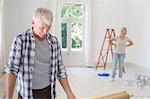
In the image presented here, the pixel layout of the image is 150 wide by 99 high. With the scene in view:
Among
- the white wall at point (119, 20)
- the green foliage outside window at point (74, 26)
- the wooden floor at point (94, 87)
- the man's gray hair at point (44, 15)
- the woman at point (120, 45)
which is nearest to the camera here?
the man's gray hair at point (44, 15)

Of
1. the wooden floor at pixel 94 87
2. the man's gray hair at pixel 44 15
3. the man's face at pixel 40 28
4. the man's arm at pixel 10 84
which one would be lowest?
the wooden floor at pixel 94 87

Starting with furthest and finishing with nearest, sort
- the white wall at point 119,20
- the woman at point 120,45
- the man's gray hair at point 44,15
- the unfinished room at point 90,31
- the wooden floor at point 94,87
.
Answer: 1. the white wall at point 119,20
2. the unfinished room at point 90,31
3. the woman at point 120,45
4. the wooden floor at point 94,87
5. the man's gray hair at point 44,15

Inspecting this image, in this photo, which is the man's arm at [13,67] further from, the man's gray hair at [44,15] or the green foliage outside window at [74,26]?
the green foliage outside window at [74,26]

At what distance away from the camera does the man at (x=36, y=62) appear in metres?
1.97

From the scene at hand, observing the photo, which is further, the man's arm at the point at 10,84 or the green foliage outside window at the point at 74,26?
the green foliage outside window at the point at 74,26

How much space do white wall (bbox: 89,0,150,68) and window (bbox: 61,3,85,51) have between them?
550mm

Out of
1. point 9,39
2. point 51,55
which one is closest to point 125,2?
point 9,39

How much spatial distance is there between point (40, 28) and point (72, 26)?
8.99 meters

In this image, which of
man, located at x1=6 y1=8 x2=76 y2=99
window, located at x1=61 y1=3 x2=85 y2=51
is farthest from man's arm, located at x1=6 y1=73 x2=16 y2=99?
window, located at x1=61 y1=3 x2=85 y2=51

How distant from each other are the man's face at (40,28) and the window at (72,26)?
28.5 feet

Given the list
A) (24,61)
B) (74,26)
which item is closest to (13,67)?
(24,61)

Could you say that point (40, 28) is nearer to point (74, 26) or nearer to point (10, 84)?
point (10, 84)

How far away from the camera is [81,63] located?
429 inches

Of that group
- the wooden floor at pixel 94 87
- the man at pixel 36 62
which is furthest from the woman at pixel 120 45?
the man at pixel 36 62
